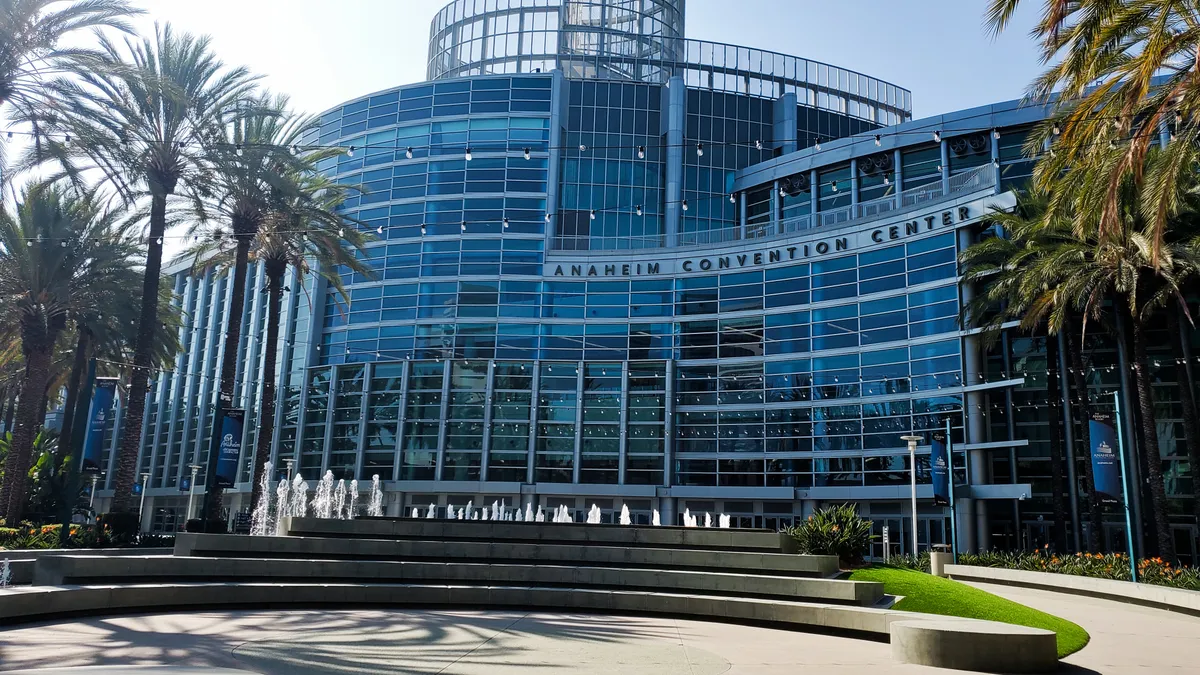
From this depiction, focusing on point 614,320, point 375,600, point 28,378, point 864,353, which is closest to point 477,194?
point 614,320

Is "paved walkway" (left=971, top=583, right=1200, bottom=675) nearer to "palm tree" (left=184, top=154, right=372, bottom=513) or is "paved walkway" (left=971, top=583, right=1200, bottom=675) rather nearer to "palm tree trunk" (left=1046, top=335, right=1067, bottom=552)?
"palm tree trunk" (left=1046, top=335, right=1067, bottom=552)

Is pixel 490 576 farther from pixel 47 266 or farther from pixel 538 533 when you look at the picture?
pixel 47 266

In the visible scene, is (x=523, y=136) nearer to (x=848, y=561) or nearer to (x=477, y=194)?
(x=477, y=194)

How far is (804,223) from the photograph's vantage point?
182 ft

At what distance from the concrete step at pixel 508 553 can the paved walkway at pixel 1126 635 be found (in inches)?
201

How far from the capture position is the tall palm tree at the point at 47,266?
34.3 m

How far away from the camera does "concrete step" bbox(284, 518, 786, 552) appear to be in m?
20.6

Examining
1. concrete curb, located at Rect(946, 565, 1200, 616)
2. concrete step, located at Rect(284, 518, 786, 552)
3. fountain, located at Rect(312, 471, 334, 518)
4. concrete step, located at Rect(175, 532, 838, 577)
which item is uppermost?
fountain, located at Rect(312, 471, 334, 518)

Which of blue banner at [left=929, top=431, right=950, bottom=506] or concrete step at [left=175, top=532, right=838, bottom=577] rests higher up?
blue banner at [left=929, top=431, right=950, bottom=506]

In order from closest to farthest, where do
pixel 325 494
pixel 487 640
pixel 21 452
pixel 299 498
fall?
1. pixel 487 640
2. pixel 21 452
3. pixel 299 498
4. pixel 325 494

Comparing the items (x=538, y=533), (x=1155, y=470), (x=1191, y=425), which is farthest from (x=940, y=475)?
(x=538, y=533)

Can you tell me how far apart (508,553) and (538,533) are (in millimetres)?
2166

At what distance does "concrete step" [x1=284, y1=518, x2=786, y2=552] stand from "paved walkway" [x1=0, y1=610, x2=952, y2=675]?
5.23 metres

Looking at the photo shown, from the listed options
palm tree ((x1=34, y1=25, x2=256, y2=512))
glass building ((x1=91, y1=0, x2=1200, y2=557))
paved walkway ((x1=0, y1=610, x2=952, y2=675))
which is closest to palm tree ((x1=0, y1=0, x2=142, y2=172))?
palm tree ((x1=34, y1=25, x2=256, y2=512))
